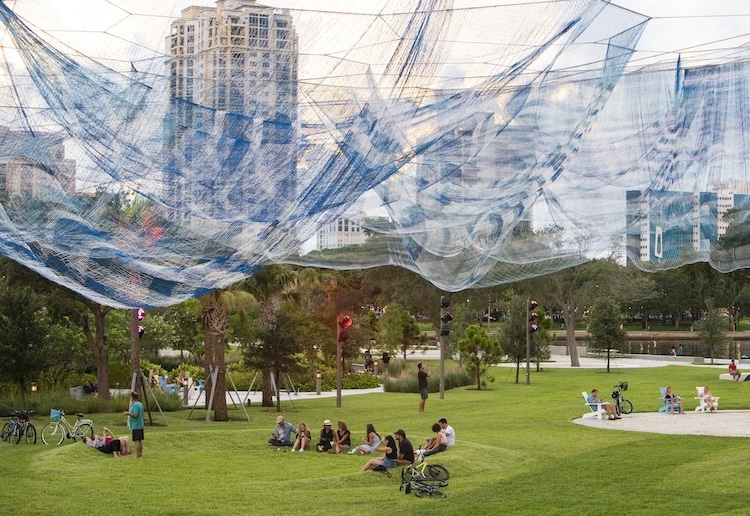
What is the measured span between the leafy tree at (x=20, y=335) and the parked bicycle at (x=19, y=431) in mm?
7767

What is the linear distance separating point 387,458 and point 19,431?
31.9ft

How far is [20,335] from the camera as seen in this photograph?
103 ft

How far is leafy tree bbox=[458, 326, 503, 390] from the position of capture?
43469 millimetres

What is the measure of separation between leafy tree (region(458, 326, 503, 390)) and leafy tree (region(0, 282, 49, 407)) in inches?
729

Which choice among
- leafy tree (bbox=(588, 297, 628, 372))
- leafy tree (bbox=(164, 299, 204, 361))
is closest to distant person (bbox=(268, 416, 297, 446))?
leafy tree (bbox=(164, 299, 204, 361))

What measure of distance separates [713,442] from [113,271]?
1427 centimetres

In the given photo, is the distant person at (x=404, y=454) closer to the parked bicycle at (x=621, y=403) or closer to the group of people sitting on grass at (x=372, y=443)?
the group of people sitting on grass at (x=372, y=443)

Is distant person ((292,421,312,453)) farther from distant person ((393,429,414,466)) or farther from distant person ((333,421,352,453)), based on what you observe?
distant person ((393,429,414,466))

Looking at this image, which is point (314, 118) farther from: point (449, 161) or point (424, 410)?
point (424, 410)

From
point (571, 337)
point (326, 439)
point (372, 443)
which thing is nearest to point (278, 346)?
point (326, 439)

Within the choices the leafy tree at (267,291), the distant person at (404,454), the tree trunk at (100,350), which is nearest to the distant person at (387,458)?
the distant person at (404,454)

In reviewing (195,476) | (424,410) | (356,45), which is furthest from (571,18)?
(424,410)

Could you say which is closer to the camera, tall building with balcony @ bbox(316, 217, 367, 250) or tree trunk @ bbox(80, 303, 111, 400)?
tall building with balcony @ bbox(316, 217, 367, 250)

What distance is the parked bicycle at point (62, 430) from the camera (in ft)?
77.8
